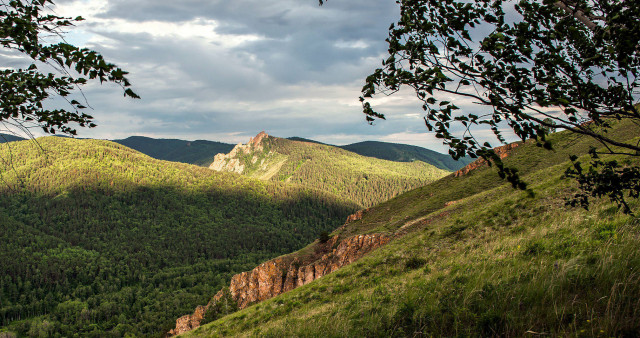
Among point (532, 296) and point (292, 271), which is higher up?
point (532, 296)

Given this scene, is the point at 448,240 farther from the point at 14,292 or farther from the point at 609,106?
the point at 14,292

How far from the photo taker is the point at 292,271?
51.4 meters

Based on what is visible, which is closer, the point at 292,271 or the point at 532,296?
the point at 532,296

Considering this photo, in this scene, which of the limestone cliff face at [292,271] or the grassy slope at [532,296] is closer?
the grassy slope at [532,296]

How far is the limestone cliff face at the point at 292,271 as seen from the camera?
40.2 meters

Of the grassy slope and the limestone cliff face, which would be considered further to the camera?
the limestone cliff face

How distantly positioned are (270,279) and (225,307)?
13.7 metres

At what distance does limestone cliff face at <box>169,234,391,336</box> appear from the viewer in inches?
1585

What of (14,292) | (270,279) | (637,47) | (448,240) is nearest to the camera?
(637,47)

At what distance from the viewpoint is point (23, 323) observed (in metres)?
129

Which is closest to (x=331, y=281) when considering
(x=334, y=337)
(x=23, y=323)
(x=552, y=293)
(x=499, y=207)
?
(x=499, y=207)

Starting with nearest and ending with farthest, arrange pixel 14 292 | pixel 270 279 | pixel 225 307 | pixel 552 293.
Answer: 1. pixel 552 293
2. pixel 270 279
3. pixel 225 307
4. pixel 14 292

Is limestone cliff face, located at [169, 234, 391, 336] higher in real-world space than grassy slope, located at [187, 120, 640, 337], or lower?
lower

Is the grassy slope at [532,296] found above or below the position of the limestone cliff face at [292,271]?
above
